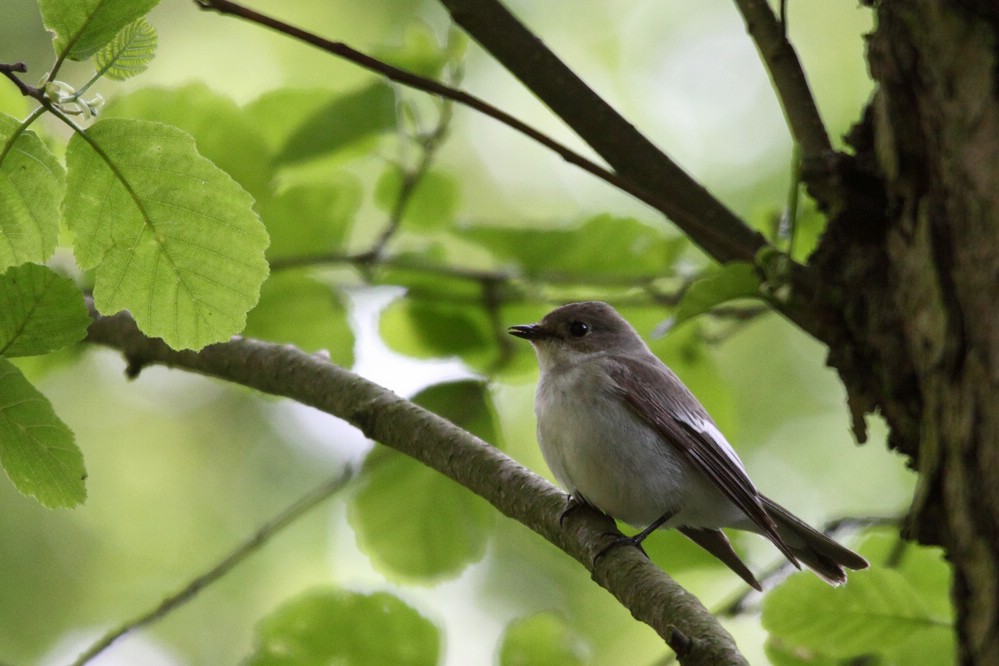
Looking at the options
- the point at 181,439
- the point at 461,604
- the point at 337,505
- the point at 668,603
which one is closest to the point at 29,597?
the point at 181,439

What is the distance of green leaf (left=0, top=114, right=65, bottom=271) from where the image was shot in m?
1.84

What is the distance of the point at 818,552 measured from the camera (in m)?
3.68

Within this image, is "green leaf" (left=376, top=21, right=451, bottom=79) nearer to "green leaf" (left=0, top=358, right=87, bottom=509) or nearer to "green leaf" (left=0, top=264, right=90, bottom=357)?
"green leaf" (left=0, top=264, right=90, bottom=357)

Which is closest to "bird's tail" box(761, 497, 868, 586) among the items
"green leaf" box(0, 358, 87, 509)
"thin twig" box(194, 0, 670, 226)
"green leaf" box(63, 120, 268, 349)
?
"thin twig" box(194, 0, 670, 226)

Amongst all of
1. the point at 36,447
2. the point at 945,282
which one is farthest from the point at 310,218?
the point at 945,282

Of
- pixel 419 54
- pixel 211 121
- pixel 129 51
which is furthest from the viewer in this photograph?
pixel 419 54

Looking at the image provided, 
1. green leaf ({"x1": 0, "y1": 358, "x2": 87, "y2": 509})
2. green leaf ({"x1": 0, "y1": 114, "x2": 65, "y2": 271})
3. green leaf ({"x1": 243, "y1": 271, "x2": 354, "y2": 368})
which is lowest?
green leaf ({"x1": 0, "y1": 358, "x2": 87, "y2": 509})

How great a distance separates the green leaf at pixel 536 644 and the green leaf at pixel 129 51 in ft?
6.59

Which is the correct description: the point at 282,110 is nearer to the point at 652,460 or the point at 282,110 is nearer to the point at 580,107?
the point at 580,107

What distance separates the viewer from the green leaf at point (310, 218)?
3.36 m

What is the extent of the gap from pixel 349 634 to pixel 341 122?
1.67 meters

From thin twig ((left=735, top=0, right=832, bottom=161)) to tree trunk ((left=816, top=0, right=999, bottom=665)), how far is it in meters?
0.32

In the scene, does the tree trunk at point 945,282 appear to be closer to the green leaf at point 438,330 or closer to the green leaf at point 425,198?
the green leaf at point 438,330

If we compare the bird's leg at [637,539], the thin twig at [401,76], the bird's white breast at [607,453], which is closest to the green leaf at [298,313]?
the bird's white breast at [607,453]
